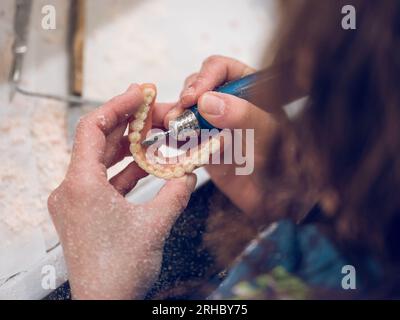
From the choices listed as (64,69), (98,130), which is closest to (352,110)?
(98,130)

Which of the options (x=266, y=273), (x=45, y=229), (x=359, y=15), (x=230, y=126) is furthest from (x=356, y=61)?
(x=45, y=229)

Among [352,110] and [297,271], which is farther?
[297,271]

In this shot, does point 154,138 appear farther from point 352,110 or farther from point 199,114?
point 352,110

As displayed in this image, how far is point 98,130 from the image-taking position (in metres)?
0.49

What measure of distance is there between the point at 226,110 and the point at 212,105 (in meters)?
0.02

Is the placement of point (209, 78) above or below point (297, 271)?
above

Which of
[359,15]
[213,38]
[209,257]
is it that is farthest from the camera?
[213,38]

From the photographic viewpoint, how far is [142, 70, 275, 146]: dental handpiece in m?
0.54

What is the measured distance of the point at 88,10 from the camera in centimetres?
95

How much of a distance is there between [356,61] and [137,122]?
228 mm

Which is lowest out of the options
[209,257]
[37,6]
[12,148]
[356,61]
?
[209,257]

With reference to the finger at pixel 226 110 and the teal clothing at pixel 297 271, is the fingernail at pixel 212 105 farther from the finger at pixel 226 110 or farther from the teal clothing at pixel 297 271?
the teal clothing at pixel 297 271
